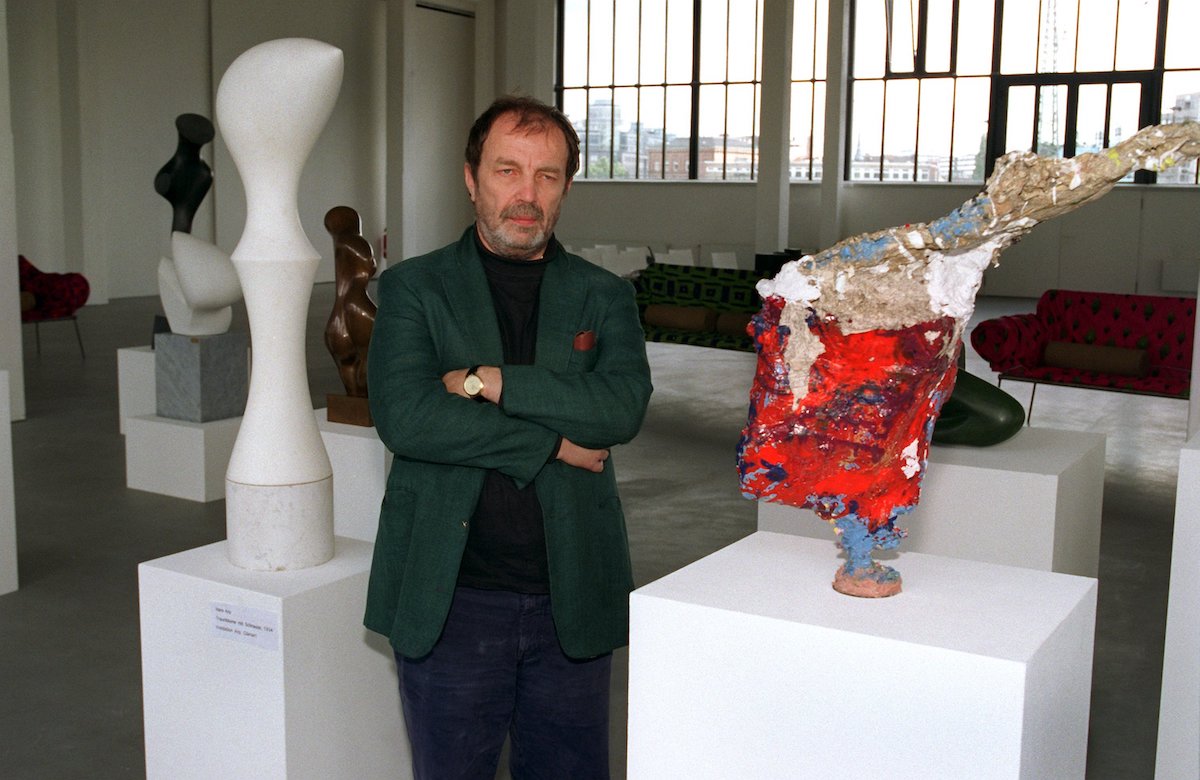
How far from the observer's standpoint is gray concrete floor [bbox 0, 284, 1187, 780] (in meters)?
3.58

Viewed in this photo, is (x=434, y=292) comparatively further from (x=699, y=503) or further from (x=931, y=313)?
(x=699, y=503)

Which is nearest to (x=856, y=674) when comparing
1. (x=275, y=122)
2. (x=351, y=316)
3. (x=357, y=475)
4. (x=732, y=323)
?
(x=275, y=122)

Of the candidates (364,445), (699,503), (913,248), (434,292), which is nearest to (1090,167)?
(913,248)

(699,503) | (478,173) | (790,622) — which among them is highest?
(478,173)

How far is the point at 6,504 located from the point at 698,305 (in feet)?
20.0

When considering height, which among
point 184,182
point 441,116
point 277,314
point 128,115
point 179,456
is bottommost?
point 179,456

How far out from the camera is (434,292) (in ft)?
7.41

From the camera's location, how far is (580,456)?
2270 millimetres

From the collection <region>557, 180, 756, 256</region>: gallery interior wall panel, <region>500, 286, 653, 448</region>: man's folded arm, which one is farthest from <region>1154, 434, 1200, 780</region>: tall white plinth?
<region>557, 180, 756, 256</region>: gallery interior wall panel

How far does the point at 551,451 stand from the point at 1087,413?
7.86m

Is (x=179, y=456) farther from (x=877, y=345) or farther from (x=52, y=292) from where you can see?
(x=877, y=345)

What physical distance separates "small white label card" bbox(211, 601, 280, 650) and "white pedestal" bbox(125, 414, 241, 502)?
148 inches

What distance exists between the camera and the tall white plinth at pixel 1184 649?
2.29m

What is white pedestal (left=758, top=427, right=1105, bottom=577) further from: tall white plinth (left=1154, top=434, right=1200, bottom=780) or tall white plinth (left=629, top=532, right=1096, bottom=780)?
tall white plinth (left=629, top=532, right=1096, bottom=780)
